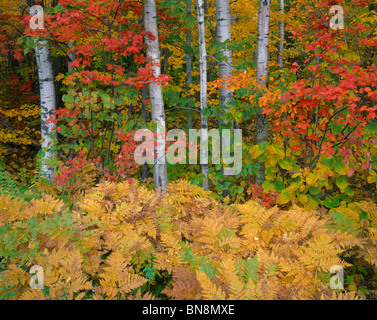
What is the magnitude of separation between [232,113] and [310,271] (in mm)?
3168

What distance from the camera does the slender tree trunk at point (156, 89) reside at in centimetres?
455

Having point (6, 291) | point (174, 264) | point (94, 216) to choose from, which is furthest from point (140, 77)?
point (6, 291)

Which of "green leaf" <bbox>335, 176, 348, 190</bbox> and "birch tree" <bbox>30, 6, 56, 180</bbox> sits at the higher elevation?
"birch tree" <bbox>30, 6, 56, 180</bbox>

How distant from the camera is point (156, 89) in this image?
4.73m

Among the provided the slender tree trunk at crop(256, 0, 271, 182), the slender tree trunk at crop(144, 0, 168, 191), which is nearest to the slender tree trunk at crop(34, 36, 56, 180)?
the slender tree trunk at crop(144, 0, 168, 191)

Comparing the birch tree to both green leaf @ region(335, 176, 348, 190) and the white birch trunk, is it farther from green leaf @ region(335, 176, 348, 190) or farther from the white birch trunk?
green leaf @ region(335, 176, 348, 190)

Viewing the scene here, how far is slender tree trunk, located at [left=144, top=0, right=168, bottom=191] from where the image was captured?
179 inches

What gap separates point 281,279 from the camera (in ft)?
7.73

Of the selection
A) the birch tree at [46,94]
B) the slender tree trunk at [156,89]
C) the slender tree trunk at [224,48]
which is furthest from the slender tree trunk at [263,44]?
the birch tree at [46,94]

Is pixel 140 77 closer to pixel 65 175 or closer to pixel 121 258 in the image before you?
pixel 65 175

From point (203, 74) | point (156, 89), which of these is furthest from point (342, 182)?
point (156, 89)

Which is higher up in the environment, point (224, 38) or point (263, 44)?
point (224, 38)

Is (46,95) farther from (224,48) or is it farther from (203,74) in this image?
(224,48)
